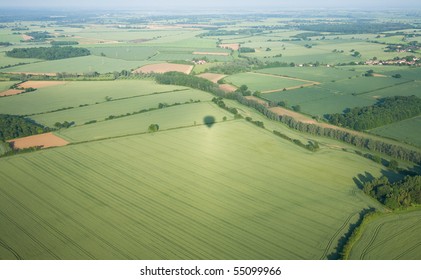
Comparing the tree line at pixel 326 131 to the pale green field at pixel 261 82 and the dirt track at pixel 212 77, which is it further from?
the pale green field at pixel 261 82

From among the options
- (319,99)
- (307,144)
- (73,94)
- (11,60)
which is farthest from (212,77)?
(11,60)

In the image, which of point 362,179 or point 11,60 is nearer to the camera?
point 362,179

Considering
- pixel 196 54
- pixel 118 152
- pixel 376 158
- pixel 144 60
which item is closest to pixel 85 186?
pixel 118 152

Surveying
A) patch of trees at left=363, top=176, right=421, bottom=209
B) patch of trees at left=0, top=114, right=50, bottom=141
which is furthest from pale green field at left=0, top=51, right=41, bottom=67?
patch of trees at left=363, top=176, right=421, bottom=209

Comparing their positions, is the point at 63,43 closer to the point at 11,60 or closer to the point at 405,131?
the point at 11,60

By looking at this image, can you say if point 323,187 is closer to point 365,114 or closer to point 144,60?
point 365,114

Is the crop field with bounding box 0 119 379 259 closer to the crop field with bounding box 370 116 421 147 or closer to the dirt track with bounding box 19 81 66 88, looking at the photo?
the crop field with bounding box 370 116 421 147
